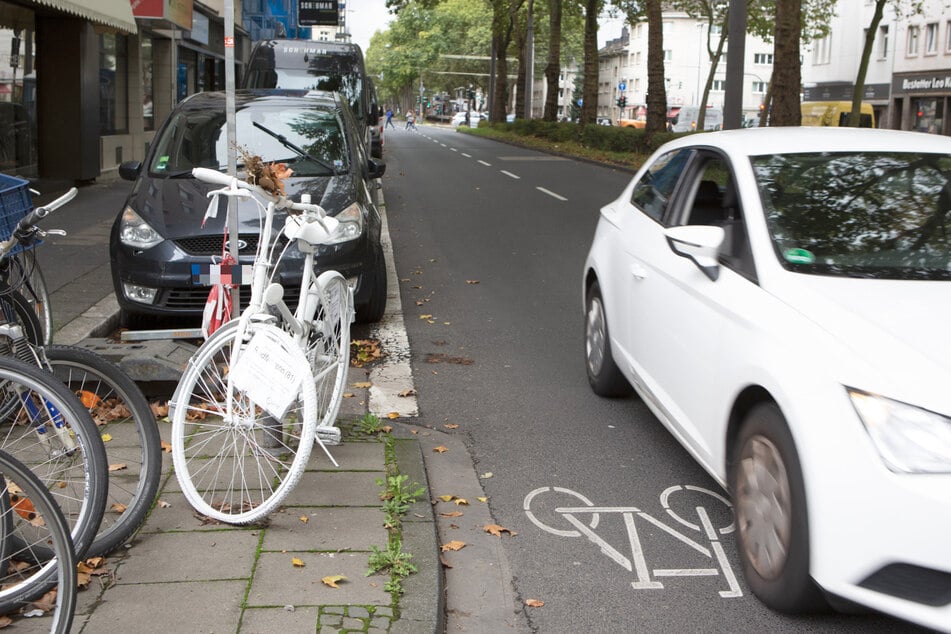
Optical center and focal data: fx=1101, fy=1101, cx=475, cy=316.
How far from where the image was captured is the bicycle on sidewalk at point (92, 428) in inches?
140

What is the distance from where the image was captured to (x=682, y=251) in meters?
4.78

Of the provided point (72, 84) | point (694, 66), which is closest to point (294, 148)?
point (72, 84)

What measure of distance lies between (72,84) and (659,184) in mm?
15312

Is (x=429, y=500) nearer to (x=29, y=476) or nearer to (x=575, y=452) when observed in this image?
(x=575, y=452)

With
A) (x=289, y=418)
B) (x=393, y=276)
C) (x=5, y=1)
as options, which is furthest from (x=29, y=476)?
(x=5, y=1)

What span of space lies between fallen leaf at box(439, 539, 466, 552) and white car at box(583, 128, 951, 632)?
1036 mm

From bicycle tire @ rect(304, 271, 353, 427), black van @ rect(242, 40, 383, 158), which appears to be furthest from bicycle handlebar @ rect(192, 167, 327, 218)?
black van @ rect(242, 40, 383, 158)

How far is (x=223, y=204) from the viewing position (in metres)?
7.76

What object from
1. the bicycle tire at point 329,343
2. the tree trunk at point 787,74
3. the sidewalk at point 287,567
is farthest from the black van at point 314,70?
the sidewalk at point 287,567

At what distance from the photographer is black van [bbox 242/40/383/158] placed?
60.1ft

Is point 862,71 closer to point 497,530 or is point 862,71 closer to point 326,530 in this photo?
point 497,530

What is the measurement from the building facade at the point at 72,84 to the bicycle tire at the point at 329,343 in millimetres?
10613

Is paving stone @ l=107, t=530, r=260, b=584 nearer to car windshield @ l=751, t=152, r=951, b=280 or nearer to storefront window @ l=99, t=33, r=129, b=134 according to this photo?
car windshield @ l=751, t=152, r=951, b=280

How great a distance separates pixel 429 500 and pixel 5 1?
1464 cm
